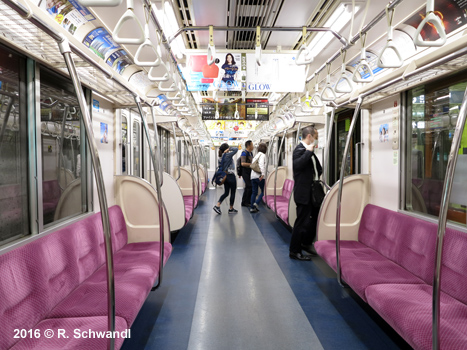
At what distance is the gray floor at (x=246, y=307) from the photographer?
2.45 meters

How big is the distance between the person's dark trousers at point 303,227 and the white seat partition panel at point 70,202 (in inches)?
104

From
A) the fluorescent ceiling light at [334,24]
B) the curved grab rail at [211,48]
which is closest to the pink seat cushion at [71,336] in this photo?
the curved grab rail at [211,48]

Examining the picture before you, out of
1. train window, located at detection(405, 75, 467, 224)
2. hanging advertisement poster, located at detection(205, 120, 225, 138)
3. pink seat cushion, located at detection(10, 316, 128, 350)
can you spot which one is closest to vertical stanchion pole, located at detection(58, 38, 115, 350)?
pink seat cushion, located at detection(10, 316, 128, 350)

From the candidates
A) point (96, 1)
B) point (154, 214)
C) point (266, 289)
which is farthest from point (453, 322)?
point (154, 214)

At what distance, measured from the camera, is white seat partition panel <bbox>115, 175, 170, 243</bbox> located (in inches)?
155

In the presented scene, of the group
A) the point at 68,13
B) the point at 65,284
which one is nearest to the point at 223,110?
the point at 68,13

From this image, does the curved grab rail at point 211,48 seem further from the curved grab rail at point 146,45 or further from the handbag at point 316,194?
the handbag at point 316,194

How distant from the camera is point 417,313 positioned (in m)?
1.98

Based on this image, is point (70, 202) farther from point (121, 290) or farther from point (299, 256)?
point (299, 256)

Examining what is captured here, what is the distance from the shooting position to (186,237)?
571cm

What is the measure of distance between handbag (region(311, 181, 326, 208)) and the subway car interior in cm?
3

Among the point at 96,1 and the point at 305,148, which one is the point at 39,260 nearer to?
the point at 96,1

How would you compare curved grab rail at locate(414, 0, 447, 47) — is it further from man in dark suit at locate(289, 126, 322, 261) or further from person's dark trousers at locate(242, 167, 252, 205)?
person's dark trousers at locate(242, 167, 252, 205)

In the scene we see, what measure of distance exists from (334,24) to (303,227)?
2.65 metres
